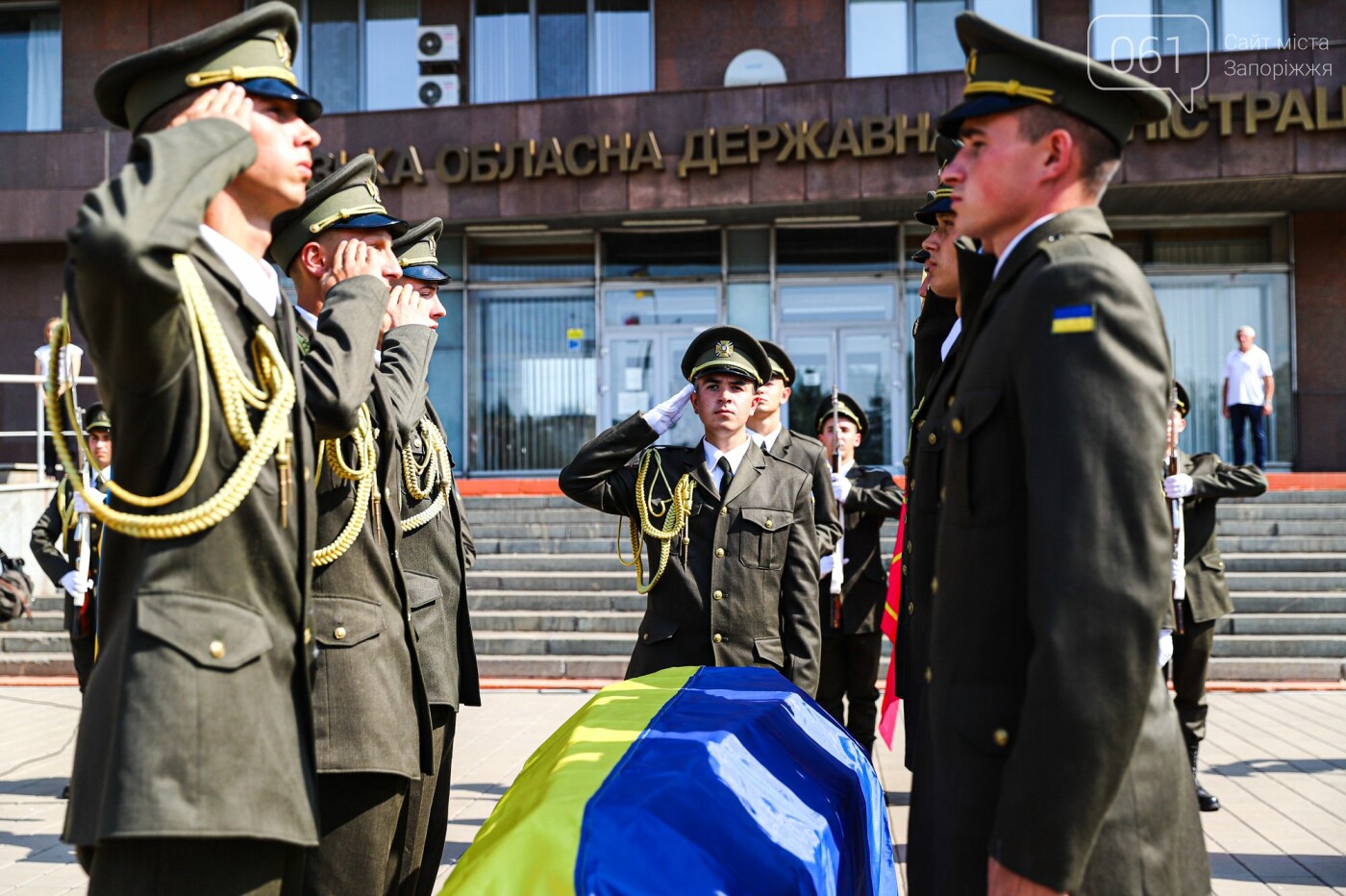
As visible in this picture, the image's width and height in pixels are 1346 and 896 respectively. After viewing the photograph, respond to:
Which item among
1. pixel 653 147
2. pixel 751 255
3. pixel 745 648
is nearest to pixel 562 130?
pixel 653 147

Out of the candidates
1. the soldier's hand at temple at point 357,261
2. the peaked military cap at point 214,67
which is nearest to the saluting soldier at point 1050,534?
the peaked military cap at point 214,67

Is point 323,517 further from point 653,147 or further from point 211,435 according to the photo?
point 653,147

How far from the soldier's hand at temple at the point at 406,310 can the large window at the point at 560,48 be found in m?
17.5

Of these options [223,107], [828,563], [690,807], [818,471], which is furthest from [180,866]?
[828,563]

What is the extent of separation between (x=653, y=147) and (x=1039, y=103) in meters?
17.3

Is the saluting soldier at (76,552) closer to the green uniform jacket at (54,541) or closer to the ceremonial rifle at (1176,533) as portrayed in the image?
the green uniform jacket at (54,541)

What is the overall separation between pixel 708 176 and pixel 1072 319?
57.4 ft

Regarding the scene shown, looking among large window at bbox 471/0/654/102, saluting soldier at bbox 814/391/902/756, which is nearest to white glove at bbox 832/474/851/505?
saluting soldier at bbox 814/391/902/756

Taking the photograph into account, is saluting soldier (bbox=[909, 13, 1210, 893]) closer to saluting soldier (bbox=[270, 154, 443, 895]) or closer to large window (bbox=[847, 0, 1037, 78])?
saluting soldier (bbox=[270, 154, 443, 895])

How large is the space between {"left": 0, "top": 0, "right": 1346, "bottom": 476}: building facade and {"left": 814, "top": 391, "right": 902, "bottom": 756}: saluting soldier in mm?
11501

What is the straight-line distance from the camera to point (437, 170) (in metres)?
19.8

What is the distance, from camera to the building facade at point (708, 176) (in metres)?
18.5

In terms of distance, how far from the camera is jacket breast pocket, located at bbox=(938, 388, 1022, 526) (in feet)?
7.07

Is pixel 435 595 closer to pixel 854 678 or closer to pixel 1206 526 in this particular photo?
pixel 854 678
